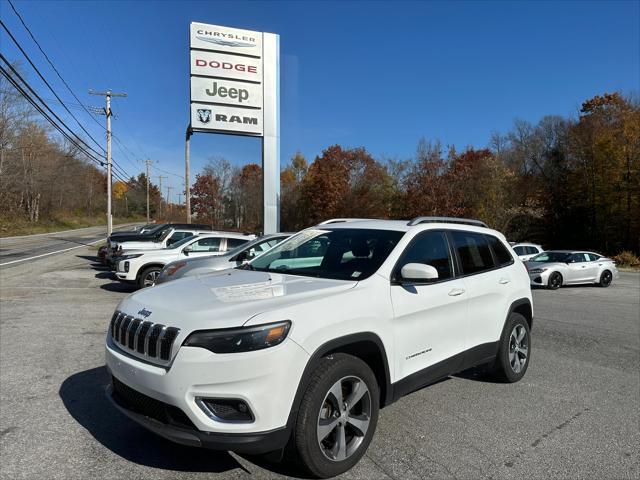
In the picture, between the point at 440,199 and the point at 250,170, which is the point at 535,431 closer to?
the point at 440,199

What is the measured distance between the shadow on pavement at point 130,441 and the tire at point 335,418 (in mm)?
627

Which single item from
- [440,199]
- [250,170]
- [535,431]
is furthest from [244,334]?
[250,170]

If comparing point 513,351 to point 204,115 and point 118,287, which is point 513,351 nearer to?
point 118,287

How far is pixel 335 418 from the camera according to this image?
10.1ft

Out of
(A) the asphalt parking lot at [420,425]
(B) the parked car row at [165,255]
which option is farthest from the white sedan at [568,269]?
(B) the parked car row at [165,255]

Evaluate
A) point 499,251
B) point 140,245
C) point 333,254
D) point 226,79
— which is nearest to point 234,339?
point 333,254

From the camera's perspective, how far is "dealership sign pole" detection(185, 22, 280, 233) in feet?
59.6

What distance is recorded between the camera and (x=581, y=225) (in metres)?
41.3

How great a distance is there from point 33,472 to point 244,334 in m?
1.74

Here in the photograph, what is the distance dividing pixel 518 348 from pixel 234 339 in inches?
147

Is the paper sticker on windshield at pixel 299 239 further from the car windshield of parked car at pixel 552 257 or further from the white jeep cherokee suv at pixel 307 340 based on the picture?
the car windshield of parked car at pixel 552 257

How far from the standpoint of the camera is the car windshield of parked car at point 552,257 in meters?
16.7

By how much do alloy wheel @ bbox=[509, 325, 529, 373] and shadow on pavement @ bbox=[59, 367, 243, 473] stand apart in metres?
3.27

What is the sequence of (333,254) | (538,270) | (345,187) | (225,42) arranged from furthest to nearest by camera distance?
(345,187), (225,42), (538,270), (333,254)
